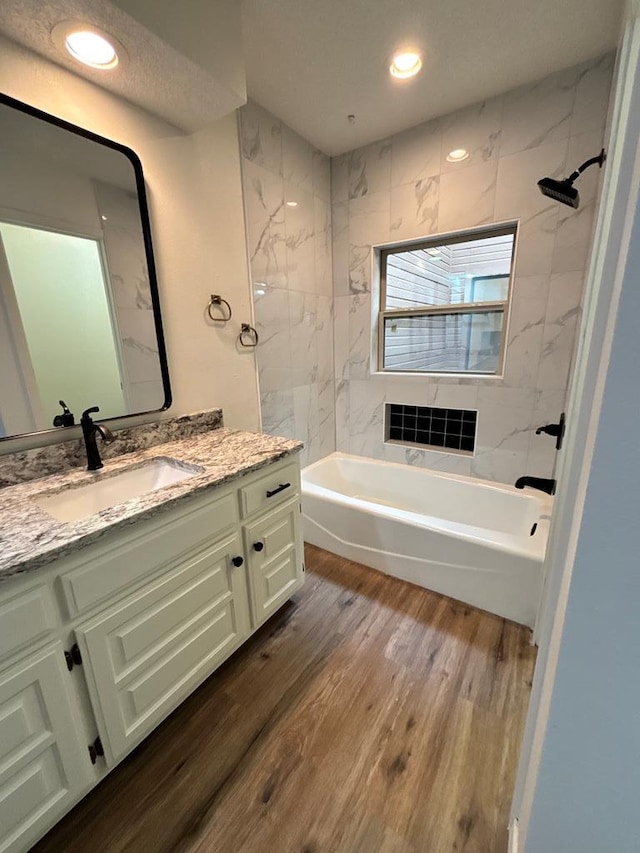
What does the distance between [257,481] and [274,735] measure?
90 cm

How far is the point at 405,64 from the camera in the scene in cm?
165

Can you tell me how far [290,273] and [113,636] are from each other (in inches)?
84.6

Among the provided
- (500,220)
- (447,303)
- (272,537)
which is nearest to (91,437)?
(272,537)

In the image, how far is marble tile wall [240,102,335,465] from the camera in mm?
1983

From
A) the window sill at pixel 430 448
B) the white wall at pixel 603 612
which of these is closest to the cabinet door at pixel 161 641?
the white wall at pixel 603 612

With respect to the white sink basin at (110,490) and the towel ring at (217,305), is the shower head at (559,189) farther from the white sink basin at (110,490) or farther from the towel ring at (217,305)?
the white sink basin at (110,490)

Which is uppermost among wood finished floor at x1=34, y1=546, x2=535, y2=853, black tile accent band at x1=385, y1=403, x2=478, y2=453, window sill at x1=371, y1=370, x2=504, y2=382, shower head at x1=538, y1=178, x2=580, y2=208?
shower head at x1=538, y1=178, x2=580, y2=208

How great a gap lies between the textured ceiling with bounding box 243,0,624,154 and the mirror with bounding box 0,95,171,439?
2.84 ft

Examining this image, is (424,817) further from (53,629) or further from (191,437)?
(191,437)

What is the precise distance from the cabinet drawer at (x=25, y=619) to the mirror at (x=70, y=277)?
659 mm

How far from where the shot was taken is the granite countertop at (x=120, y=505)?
31.8 inches

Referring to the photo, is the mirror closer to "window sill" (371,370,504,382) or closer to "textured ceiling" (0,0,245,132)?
"textured ceiling" (0,0,245,132)

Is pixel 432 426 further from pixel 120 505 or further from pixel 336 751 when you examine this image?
pixel 120 505

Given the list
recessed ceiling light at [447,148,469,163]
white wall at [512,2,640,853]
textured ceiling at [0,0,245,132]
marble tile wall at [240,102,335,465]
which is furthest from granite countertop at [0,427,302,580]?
recessed ceiling light at [447,148,469,163]
